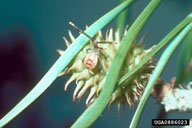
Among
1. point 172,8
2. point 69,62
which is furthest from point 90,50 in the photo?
point 172,8

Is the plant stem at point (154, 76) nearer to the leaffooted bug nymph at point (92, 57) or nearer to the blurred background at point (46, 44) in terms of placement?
the leaffooted bug nymph at point (92, 57)

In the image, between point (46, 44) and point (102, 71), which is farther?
point (46, 44)

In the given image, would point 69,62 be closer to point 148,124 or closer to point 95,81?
point 95,81

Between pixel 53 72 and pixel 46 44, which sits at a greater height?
pixel 46 44

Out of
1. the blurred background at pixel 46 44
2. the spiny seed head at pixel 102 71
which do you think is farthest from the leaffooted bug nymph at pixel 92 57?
the blurred background at pixel 46 44

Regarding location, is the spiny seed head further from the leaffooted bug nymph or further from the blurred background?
the blurred background

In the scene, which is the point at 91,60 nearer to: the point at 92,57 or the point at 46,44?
the point at 92,57

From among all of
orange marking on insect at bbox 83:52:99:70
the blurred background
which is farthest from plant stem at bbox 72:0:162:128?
the blurred background

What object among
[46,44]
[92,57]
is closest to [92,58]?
[92,57]
